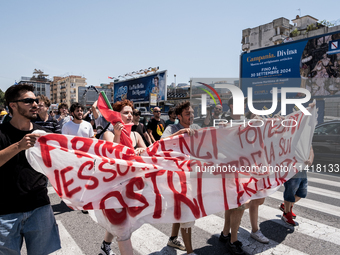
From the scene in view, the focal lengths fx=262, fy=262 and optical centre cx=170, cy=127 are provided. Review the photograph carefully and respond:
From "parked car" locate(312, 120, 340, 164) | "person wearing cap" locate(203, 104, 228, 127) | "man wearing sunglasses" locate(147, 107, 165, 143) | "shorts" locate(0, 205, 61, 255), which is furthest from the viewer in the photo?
"parked car" locate(312, 120, 340, 164)

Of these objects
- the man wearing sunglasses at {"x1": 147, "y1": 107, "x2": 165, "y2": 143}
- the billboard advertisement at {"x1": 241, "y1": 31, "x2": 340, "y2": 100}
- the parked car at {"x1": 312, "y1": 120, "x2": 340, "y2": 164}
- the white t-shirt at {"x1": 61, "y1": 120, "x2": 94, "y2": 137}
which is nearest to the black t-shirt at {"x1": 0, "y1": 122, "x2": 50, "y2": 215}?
the white t-shirt at {"x1": 61, "y1": 120, "x2": 94, "y2": 137}

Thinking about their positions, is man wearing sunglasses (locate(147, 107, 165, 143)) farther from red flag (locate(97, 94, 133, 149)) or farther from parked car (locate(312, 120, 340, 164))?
parked car (locate(312, 120, 340, 164))

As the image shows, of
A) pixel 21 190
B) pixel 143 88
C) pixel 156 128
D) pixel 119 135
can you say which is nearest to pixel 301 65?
pixel 156 128

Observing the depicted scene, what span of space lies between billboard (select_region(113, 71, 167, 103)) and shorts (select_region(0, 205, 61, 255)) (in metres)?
24.7

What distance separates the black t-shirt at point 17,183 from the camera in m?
2.20

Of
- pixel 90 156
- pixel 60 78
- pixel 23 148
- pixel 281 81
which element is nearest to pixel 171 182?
pixel 90 156

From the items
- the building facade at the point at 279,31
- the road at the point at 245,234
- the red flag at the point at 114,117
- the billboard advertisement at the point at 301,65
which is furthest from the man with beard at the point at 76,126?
the building facade at the point at 279,31

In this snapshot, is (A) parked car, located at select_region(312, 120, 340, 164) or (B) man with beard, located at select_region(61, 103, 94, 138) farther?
(A) parked car, located at select_region(312, 120, 340, 164)

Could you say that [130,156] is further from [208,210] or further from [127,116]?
[208,210]

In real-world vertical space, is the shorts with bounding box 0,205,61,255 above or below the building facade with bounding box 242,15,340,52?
below

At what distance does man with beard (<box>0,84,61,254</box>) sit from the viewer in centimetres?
217

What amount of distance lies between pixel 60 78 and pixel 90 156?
150 meters

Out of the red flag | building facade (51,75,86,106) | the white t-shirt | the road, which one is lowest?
the road

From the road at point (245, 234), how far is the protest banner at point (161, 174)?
79cm
